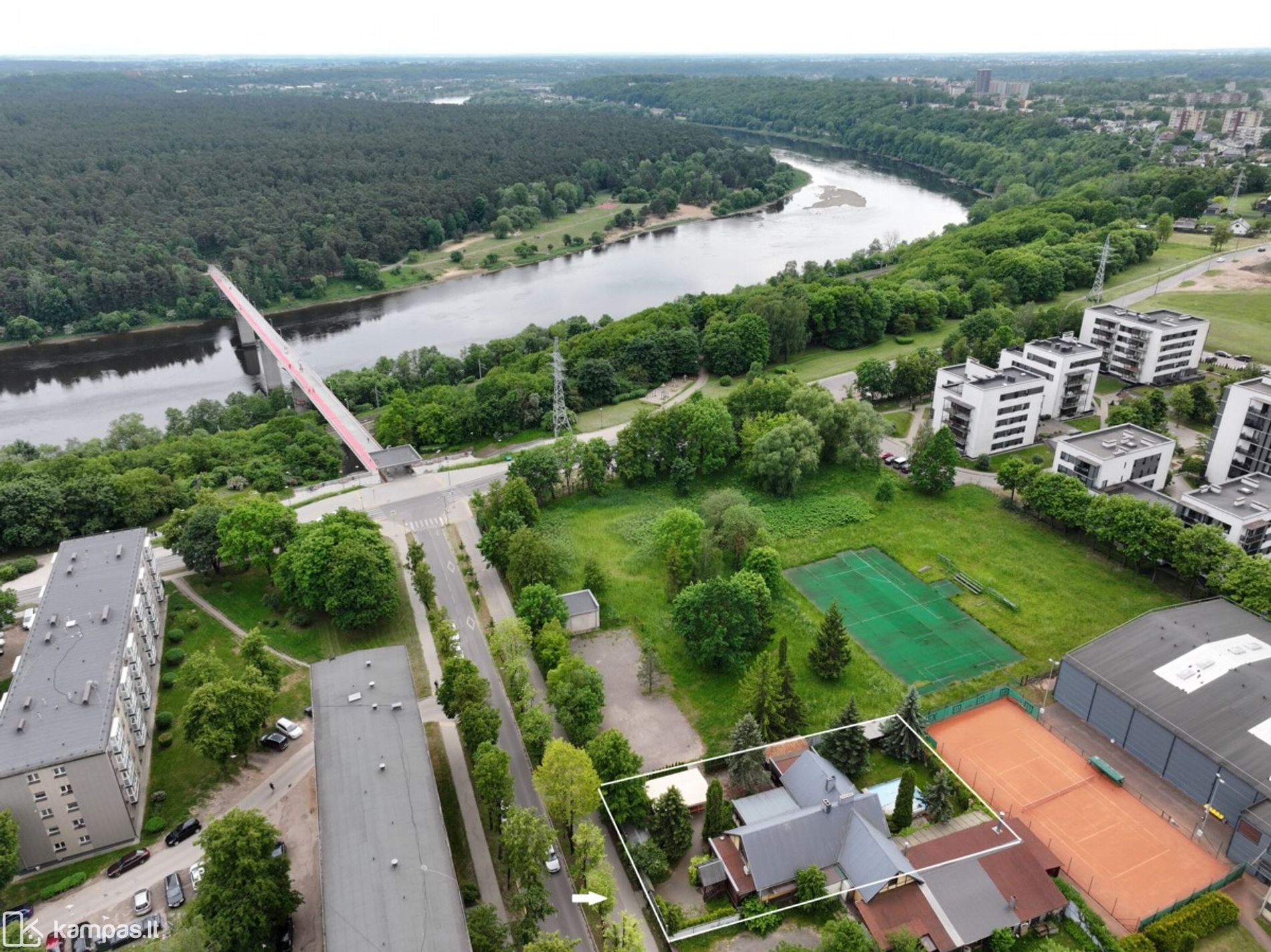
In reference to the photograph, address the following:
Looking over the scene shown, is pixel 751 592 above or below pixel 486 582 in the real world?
above

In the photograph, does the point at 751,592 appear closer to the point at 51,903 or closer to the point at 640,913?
the point at 640,913

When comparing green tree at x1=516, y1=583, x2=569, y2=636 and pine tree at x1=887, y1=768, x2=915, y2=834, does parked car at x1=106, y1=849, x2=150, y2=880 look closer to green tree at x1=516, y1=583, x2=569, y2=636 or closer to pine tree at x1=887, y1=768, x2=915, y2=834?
green tree at x1=516, y1=583, x2=569, y2=636

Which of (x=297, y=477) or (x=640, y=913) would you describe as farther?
(x=297, y=477)

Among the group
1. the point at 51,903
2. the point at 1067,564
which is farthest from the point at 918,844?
the point at 51,903

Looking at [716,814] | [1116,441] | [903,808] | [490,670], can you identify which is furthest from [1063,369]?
[490,670]

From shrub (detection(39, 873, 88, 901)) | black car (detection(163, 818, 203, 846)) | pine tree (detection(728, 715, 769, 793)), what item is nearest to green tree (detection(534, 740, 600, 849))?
pine tree (detection(728, 715, 769, 793))

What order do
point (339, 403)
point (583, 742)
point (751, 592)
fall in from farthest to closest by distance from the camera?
point (339, 403) → point (751, 592) → point (583, 742)

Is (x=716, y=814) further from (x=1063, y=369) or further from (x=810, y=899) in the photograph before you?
(x=1063, y=369)
